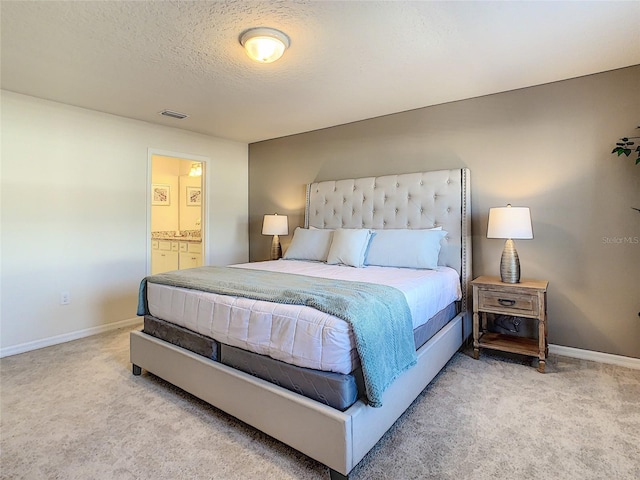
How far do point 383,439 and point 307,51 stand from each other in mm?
2462

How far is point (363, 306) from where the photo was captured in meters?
1.71

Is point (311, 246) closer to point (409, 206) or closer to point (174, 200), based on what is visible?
point (409, 206)

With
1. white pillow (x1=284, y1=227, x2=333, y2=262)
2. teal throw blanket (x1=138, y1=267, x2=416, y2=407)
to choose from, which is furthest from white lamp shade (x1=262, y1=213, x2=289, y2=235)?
teal throw blanket (x1=138, y1=267, x2=416, y2=407)

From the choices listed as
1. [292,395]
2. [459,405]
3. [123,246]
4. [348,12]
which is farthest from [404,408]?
[123,246]

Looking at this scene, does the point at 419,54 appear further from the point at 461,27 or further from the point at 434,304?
the point at 434,304

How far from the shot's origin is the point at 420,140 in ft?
11.9

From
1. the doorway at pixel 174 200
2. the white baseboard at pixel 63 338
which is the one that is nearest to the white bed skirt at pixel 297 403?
the white baseboard at pixel 63 338

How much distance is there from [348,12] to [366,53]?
497mm

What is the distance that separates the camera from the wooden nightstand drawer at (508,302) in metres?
2.64

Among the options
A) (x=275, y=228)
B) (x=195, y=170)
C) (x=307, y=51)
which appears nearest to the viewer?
Result: (x=307, y=51)

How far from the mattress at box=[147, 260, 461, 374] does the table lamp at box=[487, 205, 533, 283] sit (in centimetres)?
43

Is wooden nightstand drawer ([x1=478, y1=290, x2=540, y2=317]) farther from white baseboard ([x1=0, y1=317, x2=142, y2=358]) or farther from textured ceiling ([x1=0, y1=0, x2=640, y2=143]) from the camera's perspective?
white baseboard ([x1=0, y1=317, x2=142, y2=358])

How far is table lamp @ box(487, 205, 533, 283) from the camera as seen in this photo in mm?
2705

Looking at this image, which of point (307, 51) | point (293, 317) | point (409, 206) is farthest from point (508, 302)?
point (307, 51)
